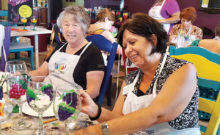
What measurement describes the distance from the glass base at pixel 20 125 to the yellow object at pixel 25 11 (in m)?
3.64

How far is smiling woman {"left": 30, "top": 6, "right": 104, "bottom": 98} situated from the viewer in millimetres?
1865

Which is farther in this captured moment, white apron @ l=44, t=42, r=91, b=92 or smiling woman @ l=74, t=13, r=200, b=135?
white apron @ l=44, t=42, r=91, b=92

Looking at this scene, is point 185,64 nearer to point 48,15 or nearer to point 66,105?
point 66,105

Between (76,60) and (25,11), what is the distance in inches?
115

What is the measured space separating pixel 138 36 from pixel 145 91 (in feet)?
1.00

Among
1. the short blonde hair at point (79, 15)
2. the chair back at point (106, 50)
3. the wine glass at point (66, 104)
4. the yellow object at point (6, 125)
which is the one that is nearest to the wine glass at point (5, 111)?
the yellow object at point (6, 125)

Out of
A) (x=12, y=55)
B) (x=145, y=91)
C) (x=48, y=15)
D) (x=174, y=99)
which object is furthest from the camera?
(x=48, y=15)

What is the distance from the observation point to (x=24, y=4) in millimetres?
4395

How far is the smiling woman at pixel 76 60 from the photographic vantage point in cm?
187

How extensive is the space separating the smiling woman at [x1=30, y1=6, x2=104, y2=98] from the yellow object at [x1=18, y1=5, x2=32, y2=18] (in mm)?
2559

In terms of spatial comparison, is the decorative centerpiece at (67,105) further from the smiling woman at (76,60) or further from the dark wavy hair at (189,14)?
the dark wavy hair at (189,14)

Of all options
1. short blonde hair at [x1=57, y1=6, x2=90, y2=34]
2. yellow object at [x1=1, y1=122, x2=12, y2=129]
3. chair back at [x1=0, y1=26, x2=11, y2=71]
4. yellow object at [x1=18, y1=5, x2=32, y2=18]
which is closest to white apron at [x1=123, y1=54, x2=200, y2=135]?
yellow object at [x1=1, y1=122, x2=12, y2=129]

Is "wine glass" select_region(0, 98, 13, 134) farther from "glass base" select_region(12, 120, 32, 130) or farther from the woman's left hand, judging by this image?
the woman's left hand

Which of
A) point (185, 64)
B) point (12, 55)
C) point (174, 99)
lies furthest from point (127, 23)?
point (12, 55)
